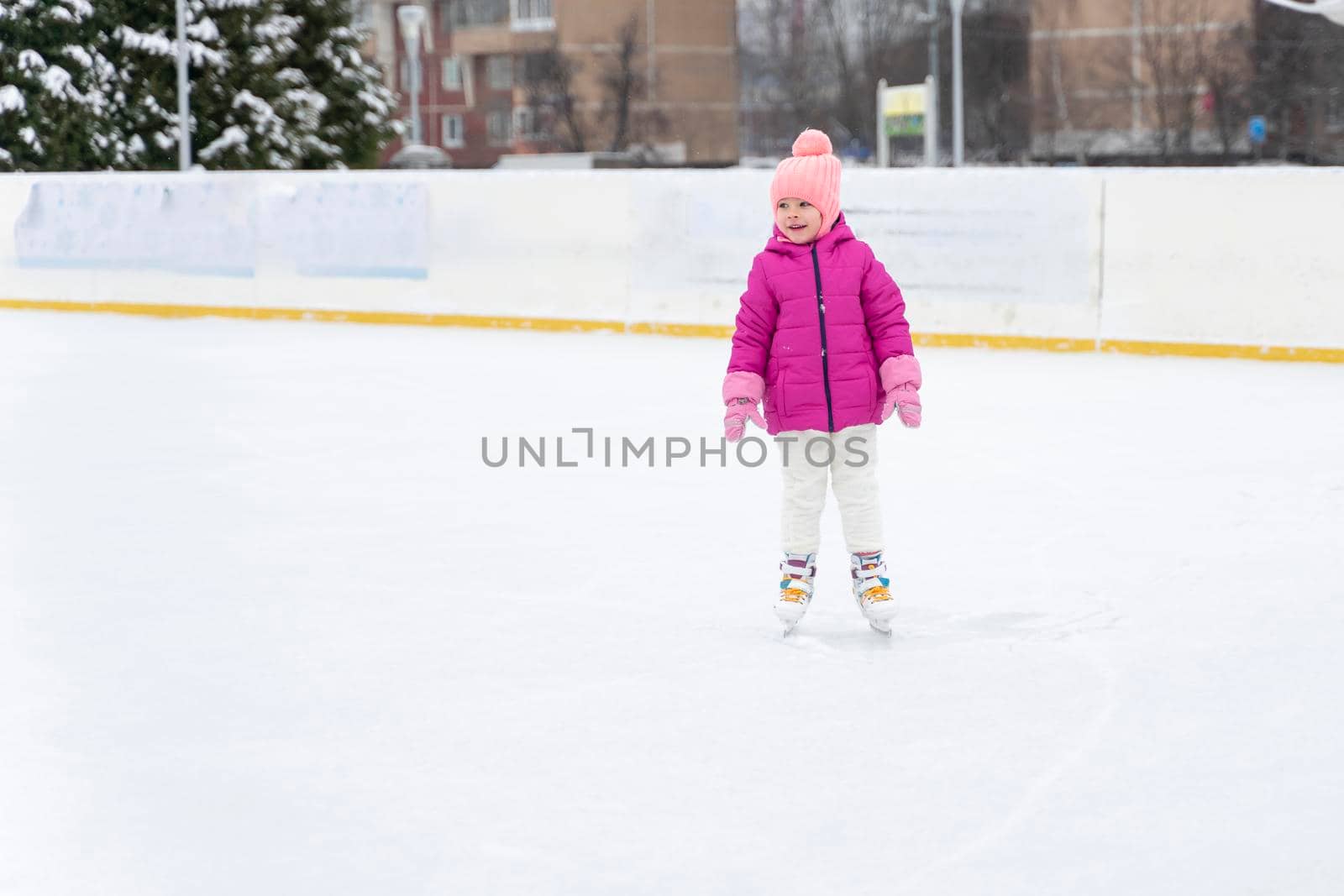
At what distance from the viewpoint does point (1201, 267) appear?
1184 cm

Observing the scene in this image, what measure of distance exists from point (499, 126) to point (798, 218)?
52632mm

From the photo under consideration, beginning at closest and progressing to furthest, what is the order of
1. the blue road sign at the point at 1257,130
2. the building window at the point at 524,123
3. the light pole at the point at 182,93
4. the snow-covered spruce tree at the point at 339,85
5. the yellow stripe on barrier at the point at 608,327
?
1. the yellow stripe on barrier at the point at 608,327
2. the light pole at the point at 182,93
3. the snow-covered spruce tree at the point at 339,85
4. the blue road sign at the point at 1257,130
5. the building window at the point at 524,123

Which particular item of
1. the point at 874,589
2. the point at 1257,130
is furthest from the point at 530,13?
the point at 874,589

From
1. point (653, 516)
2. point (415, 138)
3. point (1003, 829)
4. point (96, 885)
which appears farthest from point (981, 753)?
point (415, 138)

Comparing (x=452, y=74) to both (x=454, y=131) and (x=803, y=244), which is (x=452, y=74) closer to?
(x=454, y=131)

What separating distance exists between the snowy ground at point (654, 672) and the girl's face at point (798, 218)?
1.02 meters

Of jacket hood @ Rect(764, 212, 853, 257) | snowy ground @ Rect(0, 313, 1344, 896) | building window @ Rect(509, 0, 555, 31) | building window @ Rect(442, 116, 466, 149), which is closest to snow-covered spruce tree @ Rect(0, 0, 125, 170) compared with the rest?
snowy ground @ Rect(0, 313, 1344, 896)

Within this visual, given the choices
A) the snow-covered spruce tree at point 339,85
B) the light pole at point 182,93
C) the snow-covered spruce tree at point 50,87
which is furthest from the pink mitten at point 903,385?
the snow-covered spruce tree at point 339,85

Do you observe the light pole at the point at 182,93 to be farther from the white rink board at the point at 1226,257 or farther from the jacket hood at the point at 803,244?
the jacket hood at the point at 803,244

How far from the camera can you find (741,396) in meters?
4.59

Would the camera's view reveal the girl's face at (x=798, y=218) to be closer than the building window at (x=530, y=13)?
Yes

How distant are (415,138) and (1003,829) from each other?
3037 cm

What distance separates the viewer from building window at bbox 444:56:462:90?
57.6 metres

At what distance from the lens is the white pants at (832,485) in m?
4.73
